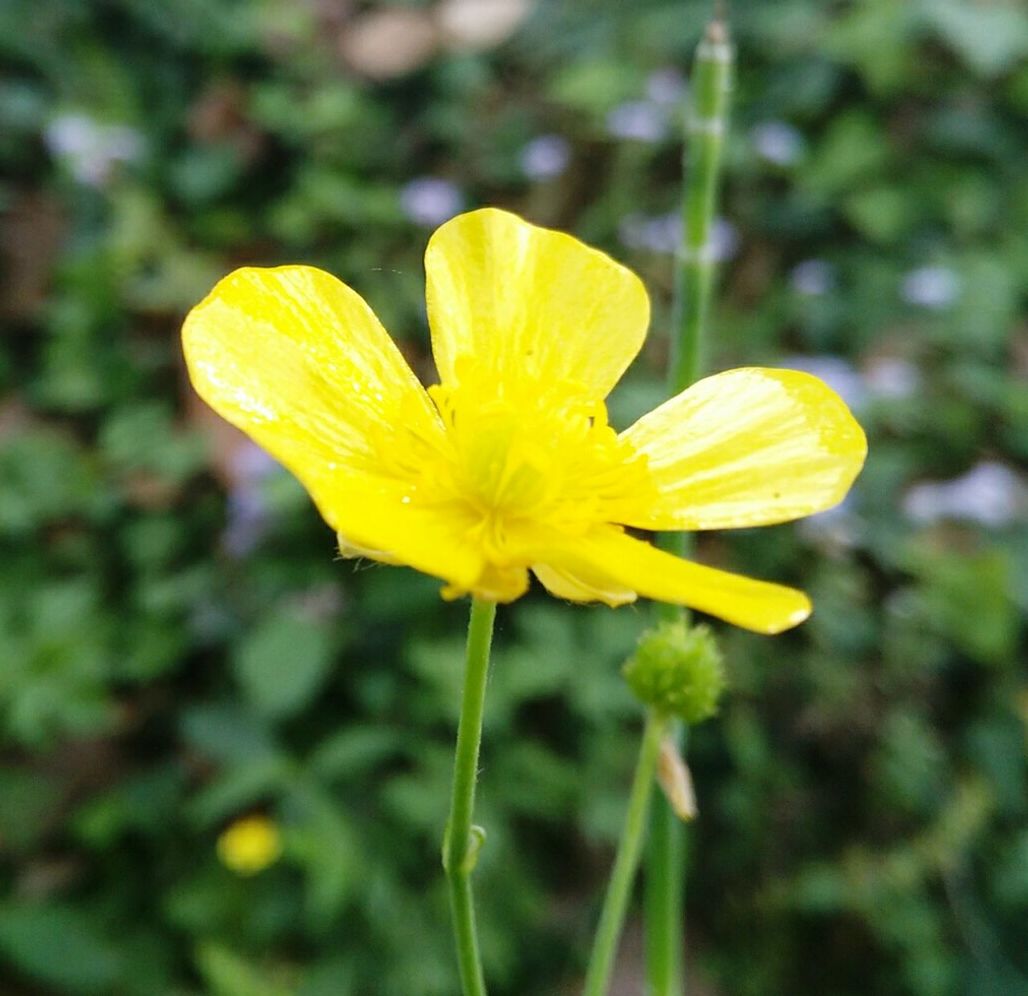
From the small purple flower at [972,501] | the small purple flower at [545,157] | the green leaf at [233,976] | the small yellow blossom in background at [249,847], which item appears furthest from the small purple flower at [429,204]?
the green leaf at [233,976]

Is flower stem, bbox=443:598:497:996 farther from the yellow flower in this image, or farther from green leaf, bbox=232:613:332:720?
green leaf, bbox=232:613:332:720

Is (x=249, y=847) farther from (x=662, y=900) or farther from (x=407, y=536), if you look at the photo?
(x=407, y=536)

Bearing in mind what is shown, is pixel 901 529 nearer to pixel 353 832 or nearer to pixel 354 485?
pixel 353 832

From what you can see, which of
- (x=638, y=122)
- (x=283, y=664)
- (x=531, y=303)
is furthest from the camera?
(x=638, y=122)

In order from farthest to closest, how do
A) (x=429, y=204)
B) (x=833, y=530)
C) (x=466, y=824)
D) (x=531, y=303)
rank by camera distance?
1. (x=429, y=204)
2. (x=833, y=530)
3. (x=531, y=303)
4. (x=466, y=824)

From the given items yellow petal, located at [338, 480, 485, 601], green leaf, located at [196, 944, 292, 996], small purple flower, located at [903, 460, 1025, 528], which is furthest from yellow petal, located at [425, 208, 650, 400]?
small purple flower, located at [903, 460, 1025, 528]

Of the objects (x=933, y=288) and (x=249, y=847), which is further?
(x=933, y=288)

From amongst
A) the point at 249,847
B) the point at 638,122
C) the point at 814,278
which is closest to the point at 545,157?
the point at 638,122
